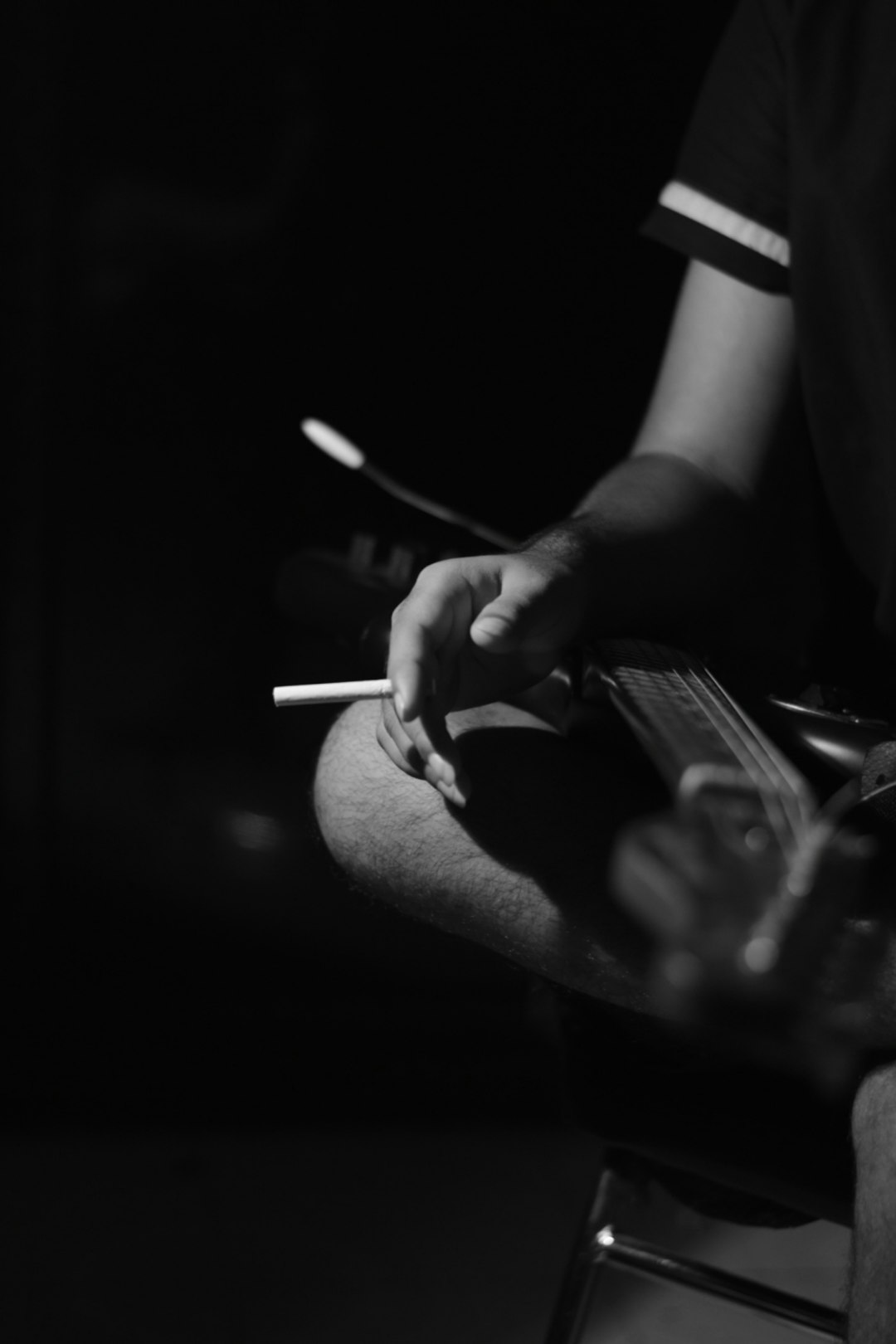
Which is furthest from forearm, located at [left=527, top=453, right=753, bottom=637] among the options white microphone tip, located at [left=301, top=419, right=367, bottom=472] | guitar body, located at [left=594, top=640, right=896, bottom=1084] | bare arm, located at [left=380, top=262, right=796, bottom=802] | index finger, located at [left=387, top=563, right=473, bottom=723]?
white microphone tip, located at [left=301, top=419, right=367, bottom=472]

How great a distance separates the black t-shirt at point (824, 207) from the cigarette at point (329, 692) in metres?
0.45

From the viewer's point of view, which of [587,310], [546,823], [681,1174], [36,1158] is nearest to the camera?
[546,823]

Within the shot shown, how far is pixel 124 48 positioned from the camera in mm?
1189

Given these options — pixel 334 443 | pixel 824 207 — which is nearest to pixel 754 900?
pixel 824 207

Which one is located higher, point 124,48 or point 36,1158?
point 124,48

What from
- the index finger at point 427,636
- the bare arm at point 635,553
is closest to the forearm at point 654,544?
the bare arm at point 635,553

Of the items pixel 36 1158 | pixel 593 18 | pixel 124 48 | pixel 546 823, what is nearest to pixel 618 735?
pixel 546 823

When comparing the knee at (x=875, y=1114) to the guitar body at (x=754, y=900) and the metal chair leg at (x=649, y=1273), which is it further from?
the metal chair leg at (x=649, y=1273)

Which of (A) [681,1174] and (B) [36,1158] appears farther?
(B) [36,1158]

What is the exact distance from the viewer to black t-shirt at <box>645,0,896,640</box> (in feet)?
2.84

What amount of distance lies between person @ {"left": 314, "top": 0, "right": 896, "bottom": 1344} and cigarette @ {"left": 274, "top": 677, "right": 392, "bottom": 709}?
0.07 ft

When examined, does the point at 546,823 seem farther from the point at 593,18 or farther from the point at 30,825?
the point at 593,18

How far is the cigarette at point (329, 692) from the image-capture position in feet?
1.88

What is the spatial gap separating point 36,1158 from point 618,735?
77 cm
